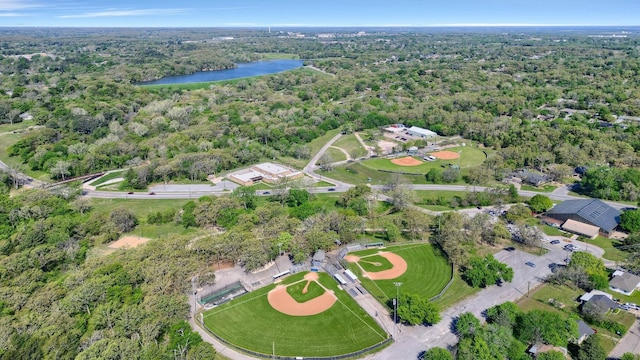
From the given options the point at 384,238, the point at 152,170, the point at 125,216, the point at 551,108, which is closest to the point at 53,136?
the point at 152,170

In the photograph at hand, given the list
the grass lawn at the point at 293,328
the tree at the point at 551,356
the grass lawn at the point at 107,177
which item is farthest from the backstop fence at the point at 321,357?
the grass lawn at the point at 107,177

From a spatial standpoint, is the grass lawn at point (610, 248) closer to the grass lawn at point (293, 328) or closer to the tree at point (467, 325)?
the tree at point (467, 325)

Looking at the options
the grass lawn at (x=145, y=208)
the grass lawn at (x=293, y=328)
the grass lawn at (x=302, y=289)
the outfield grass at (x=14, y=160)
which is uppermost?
the outfield grass at (x=14, y=160)

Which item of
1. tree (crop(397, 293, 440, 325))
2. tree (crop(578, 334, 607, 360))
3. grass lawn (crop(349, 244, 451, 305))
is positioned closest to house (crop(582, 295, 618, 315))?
tree (crop(578, 334, 607, 360))

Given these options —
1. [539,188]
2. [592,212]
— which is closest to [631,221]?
[592,212]

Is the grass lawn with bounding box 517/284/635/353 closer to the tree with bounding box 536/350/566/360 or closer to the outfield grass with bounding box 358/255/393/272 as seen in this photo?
the tree with bounding box 536/350/566/360

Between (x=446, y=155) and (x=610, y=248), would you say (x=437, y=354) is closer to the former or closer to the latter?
(x=610, y=248)

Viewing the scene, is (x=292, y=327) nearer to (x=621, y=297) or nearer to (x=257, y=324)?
(x=257, y=324)
